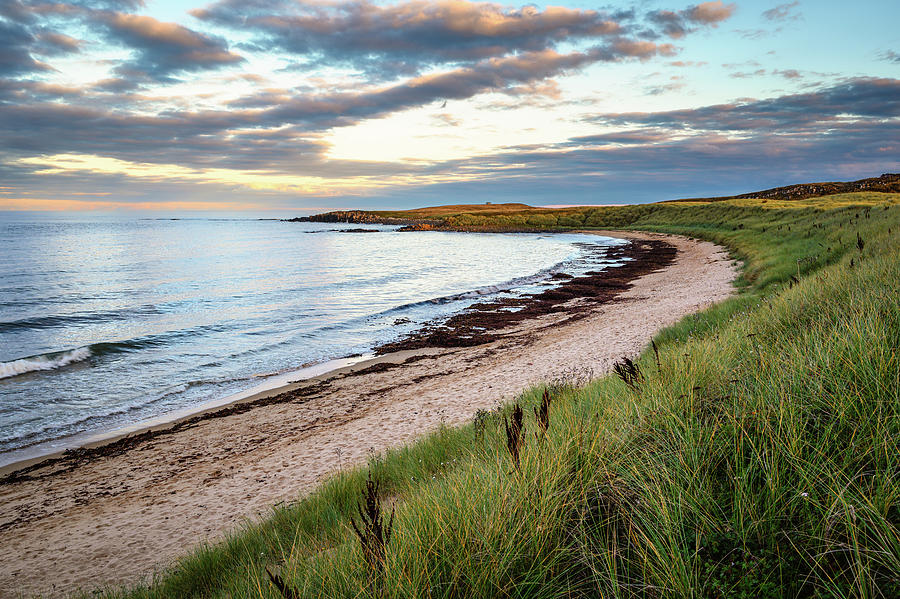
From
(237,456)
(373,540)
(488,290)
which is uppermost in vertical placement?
(373,540)

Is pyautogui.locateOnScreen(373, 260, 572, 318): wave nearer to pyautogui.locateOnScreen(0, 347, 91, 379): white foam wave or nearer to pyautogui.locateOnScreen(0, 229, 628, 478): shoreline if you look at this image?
pyautogui.locateOnScreen(0, 229, 628, 478): shoreline

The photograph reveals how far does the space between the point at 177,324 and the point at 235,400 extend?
10859 millimetres

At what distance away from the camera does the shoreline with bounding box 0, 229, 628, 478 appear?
975 cm

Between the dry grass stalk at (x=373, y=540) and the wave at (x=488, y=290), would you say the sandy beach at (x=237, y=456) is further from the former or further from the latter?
the wave at (x=488, y=290)

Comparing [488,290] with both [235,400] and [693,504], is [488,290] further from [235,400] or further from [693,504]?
[693,504]

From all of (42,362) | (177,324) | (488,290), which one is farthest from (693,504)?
(488,290)

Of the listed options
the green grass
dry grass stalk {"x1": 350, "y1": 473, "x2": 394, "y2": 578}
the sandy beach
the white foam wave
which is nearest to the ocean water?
the white foam wave

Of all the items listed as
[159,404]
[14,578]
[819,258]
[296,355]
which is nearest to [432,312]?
[296,355]

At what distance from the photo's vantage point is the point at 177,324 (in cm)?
2142

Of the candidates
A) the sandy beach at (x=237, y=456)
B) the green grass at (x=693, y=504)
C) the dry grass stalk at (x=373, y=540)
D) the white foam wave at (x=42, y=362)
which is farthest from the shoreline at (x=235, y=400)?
the dry grass stalk at (x=373, y=540)

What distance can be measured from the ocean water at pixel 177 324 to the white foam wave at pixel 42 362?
50mm

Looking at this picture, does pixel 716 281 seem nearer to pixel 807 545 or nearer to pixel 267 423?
pixel 267 423

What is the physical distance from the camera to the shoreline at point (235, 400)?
9750 millimetres

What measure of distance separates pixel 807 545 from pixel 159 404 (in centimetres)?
1412
